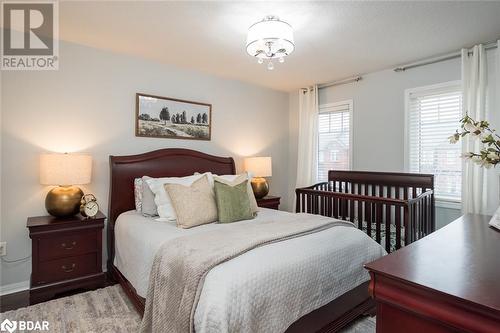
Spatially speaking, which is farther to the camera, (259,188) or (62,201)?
(259,188)

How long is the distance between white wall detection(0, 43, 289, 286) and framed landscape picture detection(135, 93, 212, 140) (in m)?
0.08

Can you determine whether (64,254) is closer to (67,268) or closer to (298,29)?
(67,268)

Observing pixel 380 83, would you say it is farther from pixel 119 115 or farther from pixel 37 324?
pixel 37 324

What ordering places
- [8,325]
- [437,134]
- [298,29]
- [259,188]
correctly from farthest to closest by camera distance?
[259,188]
[437,134]
[298,29]
[8,325]

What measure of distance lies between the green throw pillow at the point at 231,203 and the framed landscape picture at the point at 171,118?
47.2 inches

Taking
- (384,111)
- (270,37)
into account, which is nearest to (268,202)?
(384,111)

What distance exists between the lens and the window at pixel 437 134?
3.01 m

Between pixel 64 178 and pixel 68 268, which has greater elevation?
pixel 64 178

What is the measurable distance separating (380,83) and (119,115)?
3.29 metres

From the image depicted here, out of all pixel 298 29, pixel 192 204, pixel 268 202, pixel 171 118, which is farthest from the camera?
pixel 268 202

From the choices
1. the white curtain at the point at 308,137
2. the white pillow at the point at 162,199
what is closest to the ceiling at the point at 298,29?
the white curtain at the point at 308,137

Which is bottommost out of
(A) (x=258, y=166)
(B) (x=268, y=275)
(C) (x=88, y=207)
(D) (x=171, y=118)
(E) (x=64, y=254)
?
(E) (x=64, y=254)

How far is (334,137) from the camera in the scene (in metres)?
4.15

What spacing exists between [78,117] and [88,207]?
96cm
